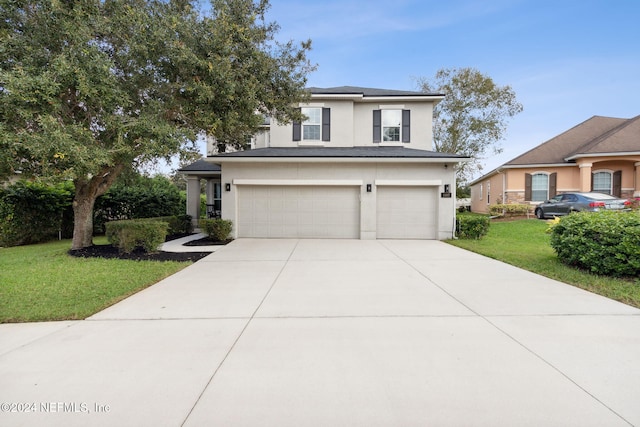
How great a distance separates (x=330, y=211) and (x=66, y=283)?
7.88m

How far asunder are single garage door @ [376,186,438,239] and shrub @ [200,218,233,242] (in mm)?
5842

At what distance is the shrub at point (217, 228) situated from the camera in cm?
1023

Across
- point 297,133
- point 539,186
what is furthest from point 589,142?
point 297,133

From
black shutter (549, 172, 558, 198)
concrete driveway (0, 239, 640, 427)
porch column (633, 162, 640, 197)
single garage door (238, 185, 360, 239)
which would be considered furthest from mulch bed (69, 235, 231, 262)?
porch column (633, 162, 640, 197)

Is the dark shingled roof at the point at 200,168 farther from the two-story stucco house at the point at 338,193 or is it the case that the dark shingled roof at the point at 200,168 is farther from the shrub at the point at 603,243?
the shrub at the point at 603,243

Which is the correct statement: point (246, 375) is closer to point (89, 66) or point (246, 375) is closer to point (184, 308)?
point (184, 308)

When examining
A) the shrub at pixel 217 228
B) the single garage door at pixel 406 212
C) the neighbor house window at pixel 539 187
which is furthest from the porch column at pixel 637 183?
the shrub at pixel 217 228

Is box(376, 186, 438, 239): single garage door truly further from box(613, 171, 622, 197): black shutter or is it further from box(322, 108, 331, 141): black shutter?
box(613, 171, 622, 197): black shutter

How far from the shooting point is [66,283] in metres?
5.20

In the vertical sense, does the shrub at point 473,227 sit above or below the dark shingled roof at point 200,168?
below

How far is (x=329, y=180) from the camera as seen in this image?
35.2ft

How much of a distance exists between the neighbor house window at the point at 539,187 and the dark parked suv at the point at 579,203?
2614mm

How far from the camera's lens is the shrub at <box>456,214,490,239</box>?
1043 centimetres

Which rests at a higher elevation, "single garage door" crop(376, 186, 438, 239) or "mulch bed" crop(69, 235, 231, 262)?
"single garage door" crop(376, 186, 438, 239)
